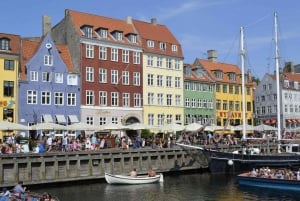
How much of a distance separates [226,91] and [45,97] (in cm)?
3596

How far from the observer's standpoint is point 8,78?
5419 centimetres

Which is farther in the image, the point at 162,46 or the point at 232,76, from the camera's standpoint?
the point at 232,76

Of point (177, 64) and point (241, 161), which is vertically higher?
point (177, 64)

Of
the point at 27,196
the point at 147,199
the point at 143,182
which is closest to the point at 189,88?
the point at 143,182

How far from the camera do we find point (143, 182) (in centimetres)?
3922

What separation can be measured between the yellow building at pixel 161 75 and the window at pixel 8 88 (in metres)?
20.0

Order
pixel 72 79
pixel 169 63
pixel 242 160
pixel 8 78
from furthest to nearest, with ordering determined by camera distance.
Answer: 1. pixel 169 63
2. pixel 72 79
3. pixel 8 78
4. pixel 242 160

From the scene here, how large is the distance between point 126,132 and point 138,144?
16775mm

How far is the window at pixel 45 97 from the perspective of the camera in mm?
57297

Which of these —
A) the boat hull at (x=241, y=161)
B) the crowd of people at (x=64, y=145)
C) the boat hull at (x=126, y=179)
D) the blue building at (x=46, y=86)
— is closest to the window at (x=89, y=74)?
the blue building at (x=46, y=86)

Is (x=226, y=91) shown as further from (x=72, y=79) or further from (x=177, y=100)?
(x=72, y=79)

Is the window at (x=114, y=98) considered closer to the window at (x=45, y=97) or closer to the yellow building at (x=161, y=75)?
the yellow building at (x=161, y=75)

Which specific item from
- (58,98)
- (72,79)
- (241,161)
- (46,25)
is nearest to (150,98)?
(72,79)

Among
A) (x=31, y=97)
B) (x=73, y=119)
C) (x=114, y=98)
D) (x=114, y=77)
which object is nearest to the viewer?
(x=31, y=97)
